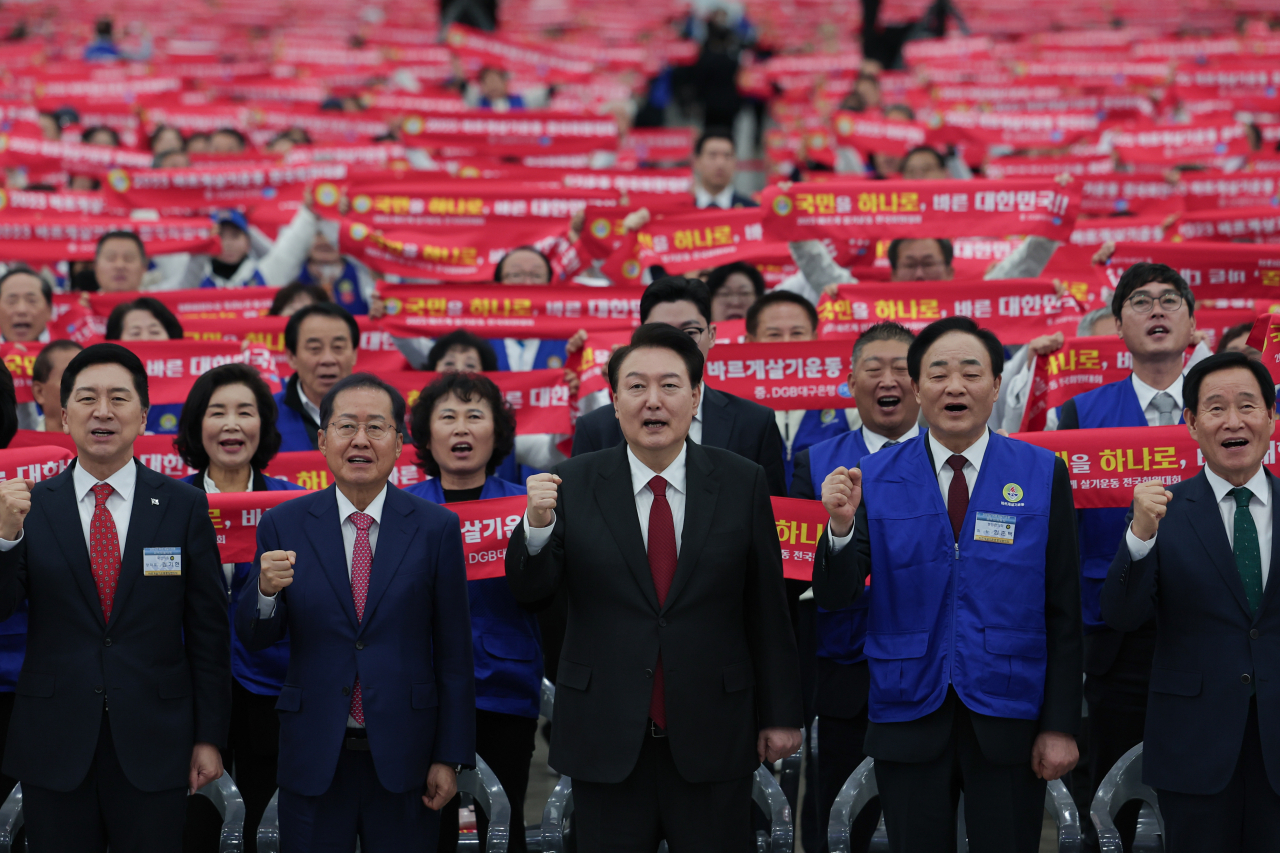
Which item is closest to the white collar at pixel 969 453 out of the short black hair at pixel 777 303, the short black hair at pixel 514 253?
the short black hair at pixel 777 303

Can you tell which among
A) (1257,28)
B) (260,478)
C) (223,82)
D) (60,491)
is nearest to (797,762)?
(260,478)

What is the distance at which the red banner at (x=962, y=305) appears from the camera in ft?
22.6

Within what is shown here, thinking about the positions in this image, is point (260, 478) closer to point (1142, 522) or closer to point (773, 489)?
point (773, 489)

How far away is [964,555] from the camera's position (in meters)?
4.38

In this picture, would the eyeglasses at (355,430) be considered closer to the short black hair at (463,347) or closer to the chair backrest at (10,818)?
the chair backrest at (10,818)

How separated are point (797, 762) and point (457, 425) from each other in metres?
1.77

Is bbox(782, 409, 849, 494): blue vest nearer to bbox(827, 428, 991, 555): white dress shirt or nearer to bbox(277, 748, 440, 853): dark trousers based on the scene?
bbox(827, 428, 991, 555): white dress shirt

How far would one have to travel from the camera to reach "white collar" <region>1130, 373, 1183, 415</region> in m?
5.57

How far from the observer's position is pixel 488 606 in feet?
16.9

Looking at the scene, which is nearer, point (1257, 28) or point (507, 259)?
point (507, 259)

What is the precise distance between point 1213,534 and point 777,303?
2.65m

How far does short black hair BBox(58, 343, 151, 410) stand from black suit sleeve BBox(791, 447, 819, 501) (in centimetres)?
231

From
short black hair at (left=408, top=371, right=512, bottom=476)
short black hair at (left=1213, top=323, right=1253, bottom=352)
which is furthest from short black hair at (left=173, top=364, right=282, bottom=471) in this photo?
short black hair at (left=1213, top=323, right=1253, bottom=352)

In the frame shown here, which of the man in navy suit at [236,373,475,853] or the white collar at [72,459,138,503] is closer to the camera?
the man in navy suit at [236,373,475,853]
